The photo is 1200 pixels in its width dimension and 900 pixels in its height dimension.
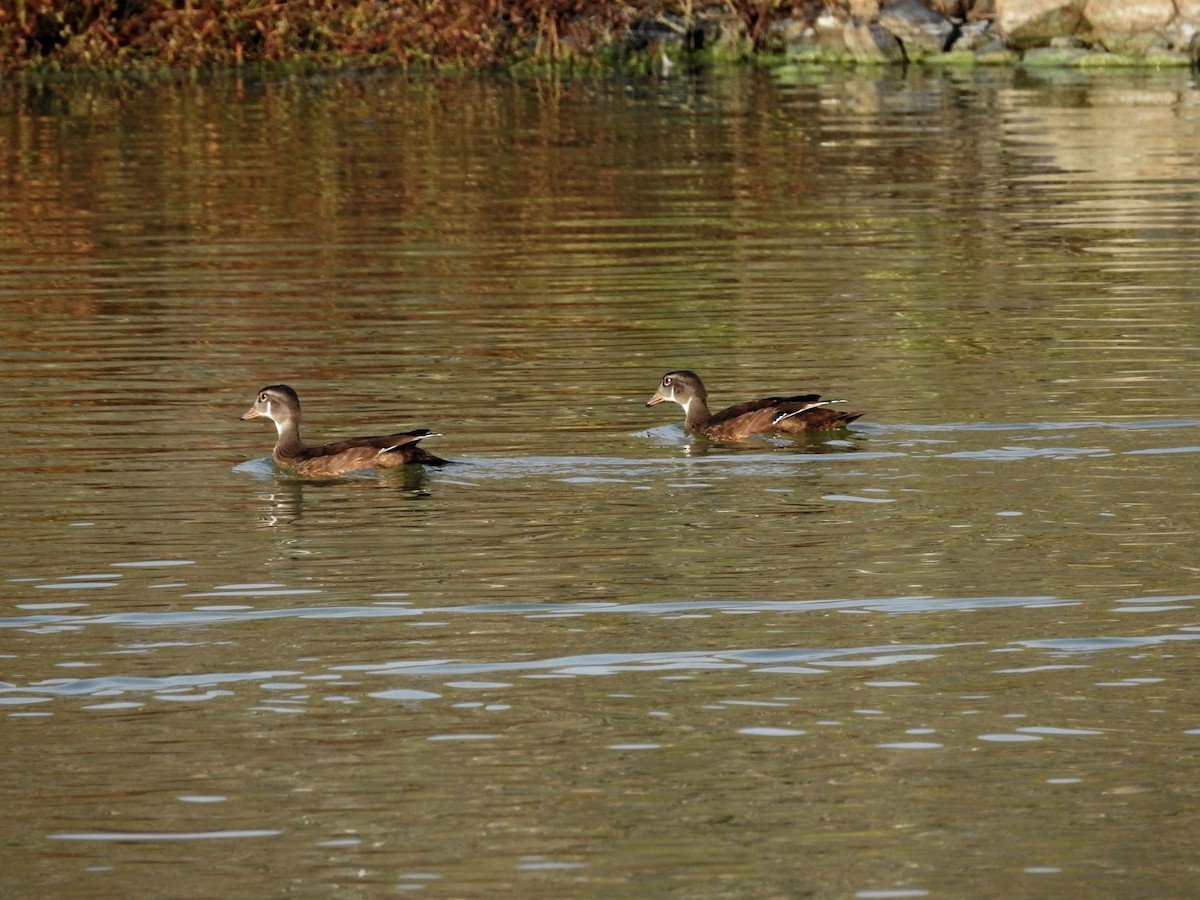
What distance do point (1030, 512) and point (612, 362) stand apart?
5363 millimetres

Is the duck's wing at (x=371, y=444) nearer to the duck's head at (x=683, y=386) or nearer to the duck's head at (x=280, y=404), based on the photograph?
the duck's head at (x=280, y=404)

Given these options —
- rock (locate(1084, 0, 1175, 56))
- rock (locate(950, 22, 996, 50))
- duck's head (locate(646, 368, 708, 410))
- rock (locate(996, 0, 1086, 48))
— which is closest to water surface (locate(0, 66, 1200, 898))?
duck's head (locate(646, 368, 708, 410))

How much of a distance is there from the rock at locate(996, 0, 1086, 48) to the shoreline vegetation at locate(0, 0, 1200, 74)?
0.09ft

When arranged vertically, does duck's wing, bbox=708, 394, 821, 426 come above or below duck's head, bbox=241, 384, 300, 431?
below

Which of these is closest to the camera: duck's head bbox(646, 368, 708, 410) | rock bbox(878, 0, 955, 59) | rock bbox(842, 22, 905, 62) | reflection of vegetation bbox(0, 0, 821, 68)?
duck's head bbox(646, 368, 708, 410)

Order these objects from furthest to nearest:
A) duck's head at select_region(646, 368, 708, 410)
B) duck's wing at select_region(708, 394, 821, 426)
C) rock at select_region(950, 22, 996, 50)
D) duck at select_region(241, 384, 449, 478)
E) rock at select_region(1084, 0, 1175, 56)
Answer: rock at select_region(950, 22, 996, 50) < rock at select_region(1084, 0, 1175, 56) < duck's head at select_region(646, 368, 708, 410) < duck's wing at select_region(708, 394, 821, 426) < duck at select_region(241, 384, 449, 478)

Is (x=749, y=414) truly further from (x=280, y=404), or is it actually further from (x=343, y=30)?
(x=343, y=30)

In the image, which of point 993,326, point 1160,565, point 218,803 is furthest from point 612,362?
point 218,803

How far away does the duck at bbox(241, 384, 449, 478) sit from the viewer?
13133mm

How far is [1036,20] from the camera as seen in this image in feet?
151

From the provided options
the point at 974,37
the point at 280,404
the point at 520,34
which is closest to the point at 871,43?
the point at 974,37

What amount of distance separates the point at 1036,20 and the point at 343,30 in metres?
13.1

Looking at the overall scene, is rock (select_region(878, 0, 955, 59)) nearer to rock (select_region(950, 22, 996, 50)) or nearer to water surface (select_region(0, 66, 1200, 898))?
rock (select_region(950, 22, 996, 50))

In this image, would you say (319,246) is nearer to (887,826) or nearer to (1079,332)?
(1079,332)
